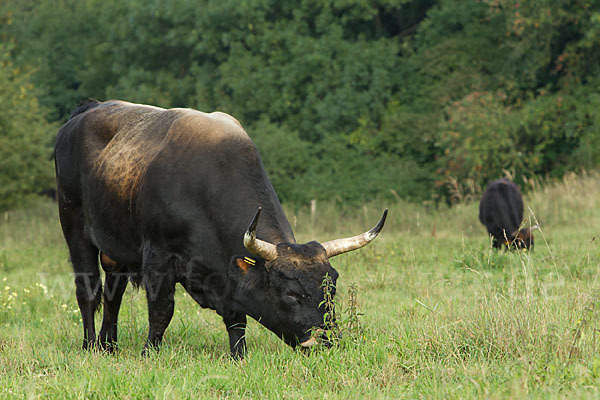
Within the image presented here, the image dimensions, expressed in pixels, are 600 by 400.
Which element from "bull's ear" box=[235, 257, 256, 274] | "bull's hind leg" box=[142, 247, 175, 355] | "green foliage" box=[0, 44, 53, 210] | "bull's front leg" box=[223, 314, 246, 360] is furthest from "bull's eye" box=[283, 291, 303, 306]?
"green foliage" box=[0, 44, 53, 210]

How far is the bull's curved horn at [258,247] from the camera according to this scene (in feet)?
17.7

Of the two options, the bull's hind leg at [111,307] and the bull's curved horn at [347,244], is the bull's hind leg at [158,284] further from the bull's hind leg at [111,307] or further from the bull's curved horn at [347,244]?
the bull's curved horn at [347,244]

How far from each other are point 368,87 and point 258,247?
70.3 ft

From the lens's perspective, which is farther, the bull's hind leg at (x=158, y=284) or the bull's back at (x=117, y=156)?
the bull's back at (x=117, y=156)

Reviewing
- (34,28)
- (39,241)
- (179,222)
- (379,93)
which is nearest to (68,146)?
(179,222)

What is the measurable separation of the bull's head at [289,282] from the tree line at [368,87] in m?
16.4

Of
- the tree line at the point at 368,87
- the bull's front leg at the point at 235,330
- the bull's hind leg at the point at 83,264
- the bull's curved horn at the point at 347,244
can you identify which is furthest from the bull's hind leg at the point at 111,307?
the tree line at the point at 368,87

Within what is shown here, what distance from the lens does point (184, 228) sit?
6.14 metres

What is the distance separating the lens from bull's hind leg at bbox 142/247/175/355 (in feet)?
20.4

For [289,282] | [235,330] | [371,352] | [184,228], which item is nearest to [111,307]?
[184,228]

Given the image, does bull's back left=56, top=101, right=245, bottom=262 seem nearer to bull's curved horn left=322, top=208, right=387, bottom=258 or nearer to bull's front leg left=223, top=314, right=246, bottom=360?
bull's front leg left=223, top=314, right=246, bottom=360

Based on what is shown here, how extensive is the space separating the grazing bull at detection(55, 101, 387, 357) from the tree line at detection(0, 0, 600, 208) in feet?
50.8

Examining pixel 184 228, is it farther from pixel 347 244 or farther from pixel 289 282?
pixel 347 244

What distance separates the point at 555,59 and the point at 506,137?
143 inches
